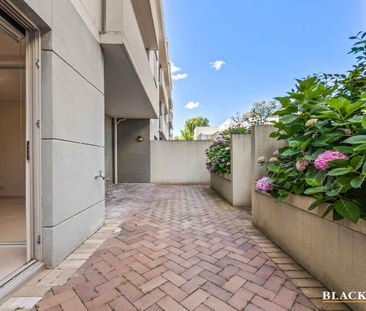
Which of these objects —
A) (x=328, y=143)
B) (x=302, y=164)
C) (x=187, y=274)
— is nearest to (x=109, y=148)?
(x=187, y=274)

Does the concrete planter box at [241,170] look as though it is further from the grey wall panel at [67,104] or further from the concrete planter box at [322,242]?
the grey wall panel at [67,104]

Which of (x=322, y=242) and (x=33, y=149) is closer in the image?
(x=322, y=242)

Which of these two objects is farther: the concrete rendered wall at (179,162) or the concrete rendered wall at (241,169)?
the concrete rendered wall at (179,162)

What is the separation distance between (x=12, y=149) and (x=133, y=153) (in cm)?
368

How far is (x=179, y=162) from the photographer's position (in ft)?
25.2

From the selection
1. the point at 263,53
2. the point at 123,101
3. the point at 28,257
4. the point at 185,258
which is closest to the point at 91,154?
the point at 28,257

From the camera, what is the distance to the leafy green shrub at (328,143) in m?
1.31

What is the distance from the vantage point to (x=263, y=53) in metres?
11.8

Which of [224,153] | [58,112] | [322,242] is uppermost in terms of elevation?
[58,112]

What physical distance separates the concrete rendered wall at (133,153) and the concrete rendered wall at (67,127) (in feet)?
15.7

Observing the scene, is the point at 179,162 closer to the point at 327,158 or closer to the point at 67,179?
the point at 67,179

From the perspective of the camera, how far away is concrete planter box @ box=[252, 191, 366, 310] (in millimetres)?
1286

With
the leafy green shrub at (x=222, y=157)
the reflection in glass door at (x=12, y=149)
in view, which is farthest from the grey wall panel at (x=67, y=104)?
the leafy green shrub at (x=222, y=157)

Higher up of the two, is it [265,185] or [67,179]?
[67,179]
